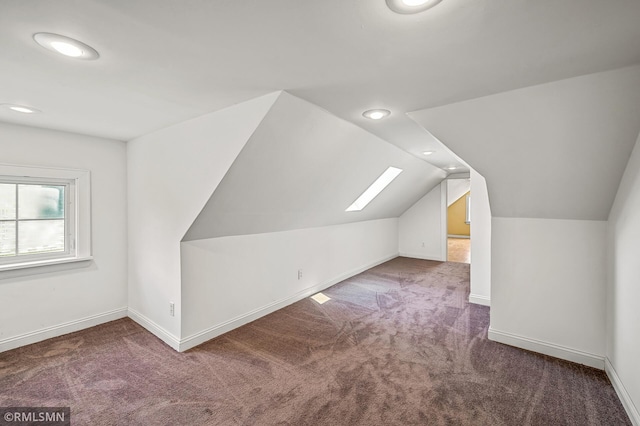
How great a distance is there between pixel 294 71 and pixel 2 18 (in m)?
1.18

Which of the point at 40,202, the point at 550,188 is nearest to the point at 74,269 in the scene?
the point at 40,202

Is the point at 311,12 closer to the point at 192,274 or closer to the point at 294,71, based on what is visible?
the point at 294,71

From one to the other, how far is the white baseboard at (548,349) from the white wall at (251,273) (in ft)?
7.46

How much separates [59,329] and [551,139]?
4.54 m

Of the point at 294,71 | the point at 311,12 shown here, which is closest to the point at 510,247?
the point at 294,71

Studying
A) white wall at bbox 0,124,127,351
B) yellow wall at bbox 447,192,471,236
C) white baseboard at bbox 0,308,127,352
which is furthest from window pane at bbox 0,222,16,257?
yellow wall at bbox 447,192,471,236

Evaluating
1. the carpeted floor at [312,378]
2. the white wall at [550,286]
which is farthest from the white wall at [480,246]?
the white wall at [550,286]

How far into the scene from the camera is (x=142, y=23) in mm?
1146

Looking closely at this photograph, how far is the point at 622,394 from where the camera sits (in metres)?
1.87

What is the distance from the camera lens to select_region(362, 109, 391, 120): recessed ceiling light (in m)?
2.26

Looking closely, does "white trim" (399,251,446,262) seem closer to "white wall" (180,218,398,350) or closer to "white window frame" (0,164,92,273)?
"white wall" (180,218,398,350)

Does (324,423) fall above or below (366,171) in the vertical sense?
below

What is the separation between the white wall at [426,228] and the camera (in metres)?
6.38

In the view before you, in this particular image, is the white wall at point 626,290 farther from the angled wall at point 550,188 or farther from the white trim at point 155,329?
the white trim at point 155,329
